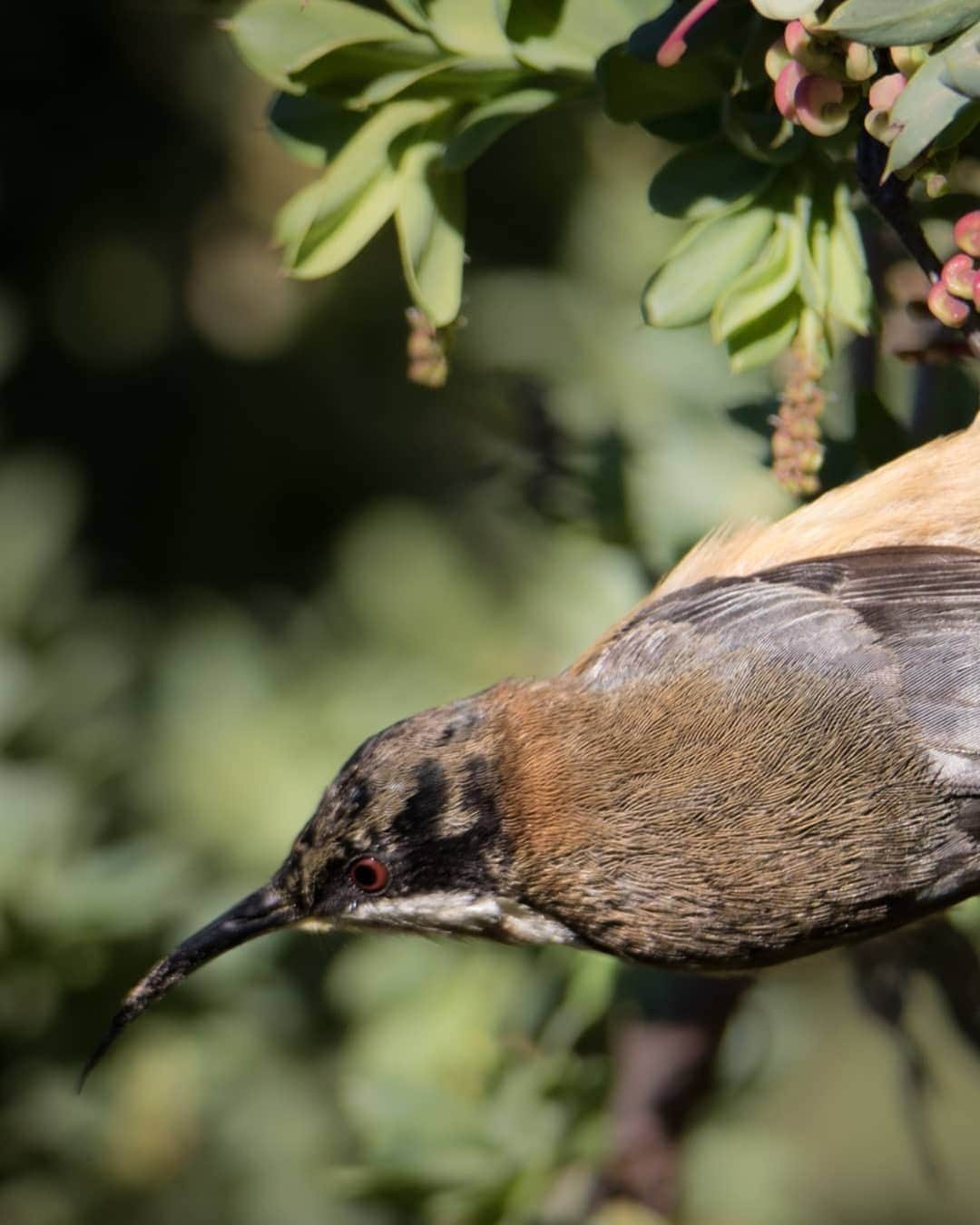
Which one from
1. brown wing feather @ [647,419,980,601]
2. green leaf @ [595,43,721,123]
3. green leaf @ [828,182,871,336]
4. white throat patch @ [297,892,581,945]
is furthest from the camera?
white throat patch @ [297,892,581,945]

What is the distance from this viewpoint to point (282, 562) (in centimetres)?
524

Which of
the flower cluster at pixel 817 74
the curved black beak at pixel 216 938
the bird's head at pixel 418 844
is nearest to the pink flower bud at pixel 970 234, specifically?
the flower cluster at pixel 817 74

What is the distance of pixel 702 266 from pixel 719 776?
0.82 metres

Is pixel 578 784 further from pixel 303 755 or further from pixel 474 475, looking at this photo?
pixel 303 755

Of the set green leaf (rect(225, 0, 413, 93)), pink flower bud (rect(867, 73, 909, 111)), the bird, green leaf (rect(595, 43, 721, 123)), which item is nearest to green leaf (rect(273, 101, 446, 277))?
green leaf (rect(225, 0, 413, 93))

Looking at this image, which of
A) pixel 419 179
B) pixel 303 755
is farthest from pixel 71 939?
pixel 419 179

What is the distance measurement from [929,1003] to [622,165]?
210 centimetres

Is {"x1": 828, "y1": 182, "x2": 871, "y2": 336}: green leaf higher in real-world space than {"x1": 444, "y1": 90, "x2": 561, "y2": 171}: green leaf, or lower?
lower

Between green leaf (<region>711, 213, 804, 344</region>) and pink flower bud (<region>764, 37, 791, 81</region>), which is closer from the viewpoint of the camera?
pink flower bud (<region>764, 37, 791, 81</region>)

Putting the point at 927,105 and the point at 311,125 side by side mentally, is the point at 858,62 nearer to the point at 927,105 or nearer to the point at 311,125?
the point at 927,105

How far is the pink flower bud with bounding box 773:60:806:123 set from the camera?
7.73 ft

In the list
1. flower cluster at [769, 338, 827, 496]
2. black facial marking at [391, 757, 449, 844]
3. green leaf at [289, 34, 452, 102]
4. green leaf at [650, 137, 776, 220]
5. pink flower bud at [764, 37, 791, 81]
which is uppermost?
green leaf at [289, 34, 452, 102]

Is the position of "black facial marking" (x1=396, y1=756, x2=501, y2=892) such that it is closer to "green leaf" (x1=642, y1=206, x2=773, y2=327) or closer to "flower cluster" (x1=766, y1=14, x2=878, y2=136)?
"green leaf" (x1=642, y1=206, x2=773, y2=327)

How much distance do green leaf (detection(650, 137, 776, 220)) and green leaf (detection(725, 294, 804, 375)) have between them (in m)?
0.16
